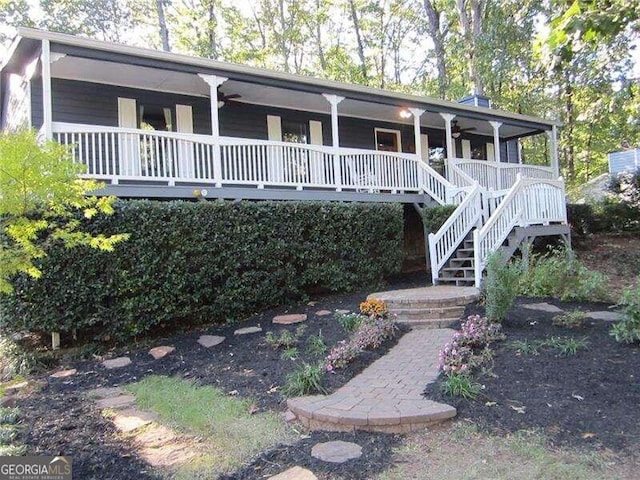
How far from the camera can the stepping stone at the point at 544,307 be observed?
6771 millimetres

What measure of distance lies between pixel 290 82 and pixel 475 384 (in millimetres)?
8276

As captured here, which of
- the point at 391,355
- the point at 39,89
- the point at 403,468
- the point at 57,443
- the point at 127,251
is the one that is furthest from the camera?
the point at 39,89

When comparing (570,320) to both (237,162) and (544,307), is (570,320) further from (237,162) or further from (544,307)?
(237,162)

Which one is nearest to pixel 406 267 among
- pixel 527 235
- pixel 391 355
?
pixel 527 235

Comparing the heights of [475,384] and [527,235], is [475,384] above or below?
below

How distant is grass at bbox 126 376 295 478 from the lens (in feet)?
10.8

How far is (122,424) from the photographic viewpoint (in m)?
4.08

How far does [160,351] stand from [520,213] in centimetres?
746

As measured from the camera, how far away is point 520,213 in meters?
9.93

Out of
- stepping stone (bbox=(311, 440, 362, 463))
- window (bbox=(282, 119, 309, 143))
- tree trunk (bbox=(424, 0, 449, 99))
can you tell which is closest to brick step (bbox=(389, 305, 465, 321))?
stepping stone (bbox=(311, 440, 362, 463))

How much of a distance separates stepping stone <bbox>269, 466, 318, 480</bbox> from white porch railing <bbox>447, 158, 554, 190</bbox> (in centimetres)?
1044

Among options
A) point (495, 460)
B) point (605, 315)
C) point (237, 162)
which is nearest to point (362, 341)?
point (495, 460)

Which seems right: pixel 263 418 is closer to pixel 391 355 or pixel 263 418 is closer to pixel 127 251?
pixel 391 355

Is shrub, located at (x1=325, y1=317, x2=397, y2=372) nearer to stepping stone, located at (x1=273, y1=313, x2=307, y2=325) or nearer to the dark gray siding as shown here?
stepping stone, located at (x1=273, y1=313, x2=307, y2=325)
